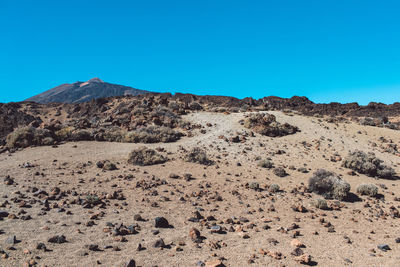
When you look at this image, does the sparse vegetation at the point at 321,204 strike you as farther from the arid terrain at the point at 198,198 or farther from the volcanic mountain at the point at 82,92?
the volcanic mountain at the point at 82,92

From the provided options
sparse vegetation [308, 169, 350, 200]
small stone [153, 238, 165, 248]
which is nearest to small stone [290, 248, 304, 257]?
small stone [153, 238, 165, 248]

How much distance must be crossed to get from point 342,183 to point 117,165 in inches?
371

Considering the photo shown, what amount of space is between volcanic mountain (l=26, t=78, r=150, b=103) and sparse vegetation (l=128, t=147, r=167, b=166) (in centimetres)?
7744

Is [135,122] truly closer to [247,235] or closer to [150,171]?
[150,171]

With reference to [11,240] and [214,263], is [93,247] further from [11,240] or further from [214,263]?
[214,263]

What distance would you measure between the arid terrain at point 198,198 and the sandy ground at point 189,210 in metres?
0.04

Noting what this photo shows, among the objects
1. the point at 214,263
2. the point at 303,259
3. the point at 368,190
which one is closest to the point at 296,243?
the point at 303,259

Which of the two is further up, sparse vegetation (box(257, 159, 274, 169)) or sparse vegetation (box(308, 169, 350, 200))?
sparse vegetation (box(257, 159, 274, 169))

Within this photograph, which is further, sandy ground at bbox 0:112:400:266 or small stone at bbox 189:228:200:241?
small stone at bbox 189:228:200:241

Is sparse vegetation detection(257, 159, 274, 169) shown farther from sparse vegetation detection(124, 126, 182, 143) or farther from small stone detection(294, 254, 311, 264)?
small stone detection(294, 254, 311, 264)

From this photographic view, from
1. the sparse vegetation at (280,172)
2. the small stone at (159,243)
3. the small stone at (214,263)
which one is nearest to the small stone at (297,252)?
the small stone at (214,263)

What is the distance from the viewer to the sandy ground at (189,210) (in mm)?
5305

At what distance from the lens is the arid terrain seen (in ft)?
17.8

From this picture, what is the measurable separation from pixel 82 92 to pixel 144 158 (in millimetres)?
88961
